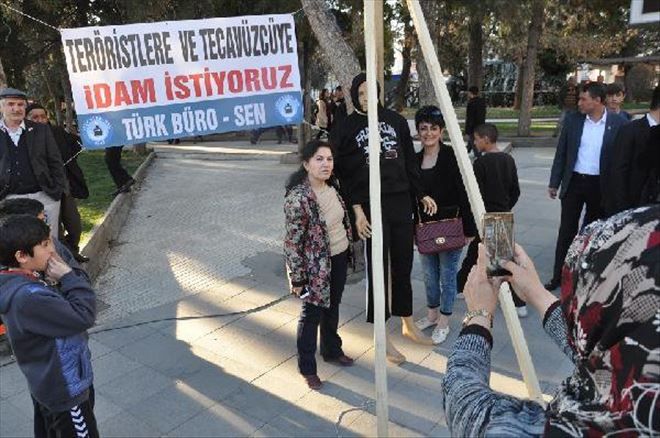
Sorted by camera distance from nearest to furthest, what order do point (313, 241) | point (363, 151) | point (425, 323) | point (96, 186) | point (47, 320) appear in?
point (47, 320), point (313, 241), point (363, 151), point (425, 323), point (96, 186)

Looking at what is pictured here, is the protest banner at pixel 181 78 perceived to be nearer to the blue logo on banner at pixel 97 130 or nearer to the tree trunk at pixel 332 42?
the blue logo on banner at pixel 97 130

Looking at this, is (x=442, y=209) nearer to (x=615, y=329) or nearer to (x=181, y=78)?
(x=181, y=78)

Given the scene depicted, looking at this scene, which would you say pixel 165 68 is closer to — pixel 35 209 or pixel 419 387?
pixel 35 209

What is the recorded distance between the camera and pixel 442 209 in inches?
158

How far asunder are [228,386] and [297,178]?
1465 mm

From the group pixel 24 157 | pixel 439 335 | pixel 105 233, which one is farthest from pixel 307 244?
pixel 105 233

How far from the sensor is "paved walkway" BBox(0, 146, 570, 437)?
320 cm

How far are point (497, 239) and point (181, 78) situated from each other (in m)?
3.61

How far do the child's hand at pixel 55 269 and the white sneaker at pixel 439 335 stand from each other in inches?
105

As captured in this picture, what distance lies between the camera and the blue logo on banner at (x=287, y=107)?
4664mm

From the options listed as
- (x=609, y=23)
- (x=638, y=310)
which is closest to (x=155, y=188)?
(x=638, y=310)

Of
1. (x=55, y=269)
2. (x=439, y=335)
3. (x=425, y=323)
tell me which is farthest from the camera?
(x=425, y=323)

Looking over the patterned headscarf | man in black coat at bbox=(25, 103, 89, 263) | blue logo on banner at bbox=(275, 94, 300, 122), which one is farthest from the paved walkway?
the patterned headscarf

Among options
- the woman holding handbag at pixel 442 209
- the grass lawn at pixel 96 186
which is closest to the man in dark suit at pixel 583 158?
the woman holding handbag at pixel 442 209
